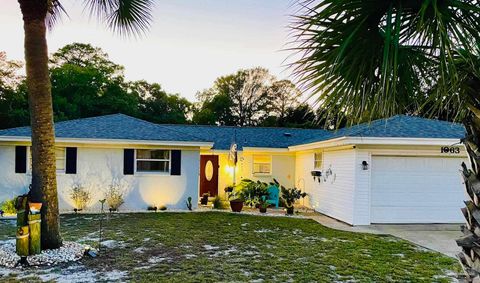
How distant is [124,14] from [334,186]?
8.49 m

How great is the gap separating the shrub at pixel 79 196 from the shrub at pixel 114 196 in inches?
27.4

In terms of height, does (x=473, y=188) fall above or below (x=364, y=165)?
above

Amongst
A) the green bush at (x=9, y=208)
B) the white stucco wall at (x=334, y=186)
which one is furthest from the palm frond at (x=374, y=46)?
the green bush at (x=9, y=208)

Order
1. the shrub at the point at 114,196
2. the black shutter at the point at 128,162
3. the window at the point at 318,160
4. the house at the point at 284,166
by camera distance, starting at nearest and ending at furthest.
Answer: the house at the point at 284,166
the shrub at the point at 114,196
the black shutter at the point at 128,162
the window at the point at 318,160

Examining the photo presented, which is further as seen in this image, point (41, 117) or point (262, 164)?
point (262, 164)

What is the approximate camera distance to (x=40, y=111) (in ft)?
23.4

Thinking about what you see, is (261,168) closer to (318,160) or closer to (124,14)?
(318,160)

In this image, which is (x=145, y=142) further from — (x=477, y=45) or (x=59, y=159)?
(x=477, y=45)

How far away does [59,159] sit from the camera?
43.4ft

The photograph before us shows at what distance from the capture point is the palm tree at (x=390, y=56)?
2088mm

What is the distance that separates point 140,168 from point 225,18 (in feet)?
20.0

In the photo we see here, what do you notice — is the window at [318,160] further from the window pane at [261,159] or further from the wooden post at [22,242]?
the wooden post at [22,242]

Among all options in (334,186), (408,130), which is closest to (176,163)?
(334,186)

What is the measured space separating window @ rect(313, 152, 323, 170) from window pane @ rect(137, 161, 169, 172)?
228 inches
